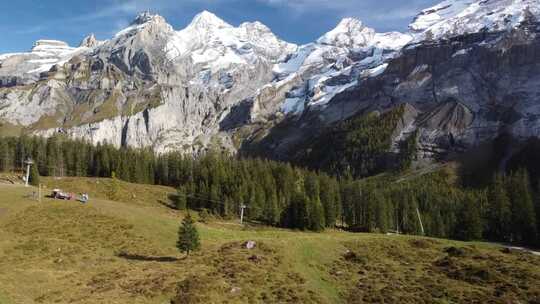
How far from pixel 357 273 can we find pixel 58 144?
151204mm

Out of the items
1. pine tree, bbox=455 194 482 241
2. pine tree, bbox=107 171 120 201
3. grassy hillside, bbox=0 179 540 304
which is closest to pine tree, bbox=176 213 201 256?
Answer: grassy hillside, bbox=0 179 540 304

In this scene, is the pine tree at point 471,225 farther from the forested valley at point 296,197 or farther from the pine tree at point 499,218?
the pine tree at point 499,218

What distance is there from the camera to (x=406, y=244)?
60.5 metres

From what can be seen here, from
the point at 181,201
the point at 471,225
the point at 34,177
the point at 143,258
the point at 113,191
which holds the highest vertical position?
the point at 34,177

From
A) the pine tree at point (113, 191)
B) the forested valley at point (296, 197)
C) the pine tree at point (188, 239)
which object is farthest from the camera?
the pine tree at point (113, 191)

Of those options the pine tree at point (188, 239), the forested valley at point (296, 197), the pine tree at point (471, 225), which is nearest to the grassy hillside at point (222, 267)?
the pine tree at point (188, 239)

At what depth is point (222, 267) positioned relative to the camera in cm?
4594

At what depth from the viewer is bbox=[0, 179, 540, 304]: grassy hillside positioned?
38000 millimetres

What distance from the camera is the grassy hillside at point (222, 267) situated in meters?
38.0

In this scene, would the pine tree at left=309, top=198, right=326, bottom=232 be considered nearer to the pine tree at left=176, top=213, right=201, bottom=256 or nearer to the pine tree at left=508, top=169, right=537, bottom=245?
the pine tree at left=508, top=169, right=537, bottom=245

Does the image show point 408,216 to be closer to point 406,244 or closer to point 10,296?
point 406,244

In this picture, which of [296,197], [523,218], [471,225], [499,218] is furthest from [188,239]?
[499,218]

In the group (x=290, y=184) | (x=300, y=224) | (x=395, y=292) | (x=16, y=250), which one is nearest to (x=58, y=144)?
(x=290, y=184)

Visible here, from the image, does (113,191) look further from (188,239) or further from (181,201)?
(188,239)
